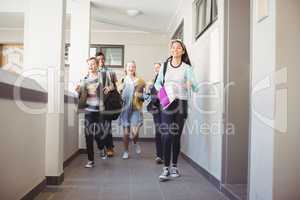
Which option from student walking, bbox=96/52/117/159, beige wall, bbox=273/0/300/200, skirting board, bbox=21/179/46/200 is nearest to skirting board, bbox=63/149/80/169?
student walking, bbox=96/52/117/159

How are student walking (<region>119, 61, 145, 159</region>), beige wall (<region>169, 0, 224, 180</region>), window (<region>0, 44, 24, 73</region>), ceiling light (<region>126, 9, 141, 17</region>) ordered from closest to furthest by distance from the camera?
beige wall (<region>169, 0, 224, 180</region>)
student walking (<region>119, 61, 145, 159</region>)
ceiling light (<region>126, 9, 141, 17</region>)
window (<region>0, 44, 24, 73</region>)

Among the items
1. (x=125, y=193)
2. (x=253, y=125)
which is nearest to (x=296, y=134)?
(x=253, y=125)

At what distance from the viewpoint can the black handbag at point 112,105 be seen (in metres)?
4.86

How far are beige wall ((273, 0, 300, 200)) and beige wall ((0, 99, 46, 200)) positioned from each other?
5.18ft

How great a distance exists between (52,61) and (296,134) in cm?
233

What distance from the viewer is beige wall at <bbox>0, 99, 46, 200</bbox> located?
7.00ft

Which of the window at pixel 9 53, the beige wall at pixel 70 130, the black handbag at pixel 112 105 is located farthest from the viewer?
the window at pixel 9 53

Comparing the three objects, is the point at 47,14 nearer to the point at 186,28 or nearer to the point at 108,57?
the point at 186,28

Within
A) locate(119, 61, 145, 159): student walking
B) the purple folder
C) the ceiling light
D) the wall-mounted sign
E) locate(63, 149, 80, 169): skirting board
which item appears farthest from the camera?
the ceiling light

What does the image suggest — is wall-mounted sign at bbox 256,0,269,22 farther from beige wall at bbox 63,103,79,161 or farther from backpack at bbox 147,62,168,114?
beige wall at bbox 63,103,79,161

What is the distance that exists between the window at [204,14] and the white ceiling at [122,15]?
137 cm

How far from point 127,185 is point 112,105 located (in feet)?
5.68

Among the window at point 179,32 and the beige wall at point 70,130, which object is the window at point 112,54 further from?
the beige wall at point 70,130

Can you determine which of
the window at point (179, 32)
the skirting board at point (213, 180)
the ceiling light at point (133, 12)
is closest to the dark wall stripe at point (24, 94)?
the skirting board at point (213, 180)
